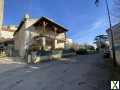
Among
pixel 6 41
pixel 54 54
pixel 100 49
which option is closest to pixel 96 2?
pixel 54 54

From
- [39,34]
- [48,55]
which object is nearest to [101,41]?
[39,34]

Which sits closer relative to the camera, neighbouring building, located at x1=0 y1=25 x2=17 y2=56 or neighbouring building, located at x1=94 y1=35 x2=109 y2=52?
neighbouring building, located at x1=0 y1=25 x2=17 y2=56

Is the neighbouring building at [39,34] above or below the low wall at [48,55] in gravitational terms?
above

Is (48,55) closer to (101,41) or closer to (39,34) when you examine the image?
(39,34)

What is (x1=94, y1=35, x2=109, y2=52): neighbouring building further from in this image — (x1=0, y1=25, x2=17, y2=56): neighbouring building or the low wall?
(x1=0, y1=25, x2=17, y2=56): neighbouring building

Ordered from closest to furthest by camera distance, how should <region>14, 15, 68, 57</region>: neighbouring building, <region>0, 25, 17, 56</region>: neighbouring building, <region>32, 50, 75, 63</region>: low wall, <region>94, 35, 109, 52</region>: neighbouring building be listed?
<region>32, 50, 75, 63</region>: low wall → <region>14, 15, 68, 57</region>: neighbouring building → <region>0, 25, 17, 56</region>: neighbouring building → <region>94, 35, 109, 52</region>: neighbouring building

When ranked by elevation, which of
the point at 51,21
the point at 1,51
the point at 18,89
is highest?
the point at 51,21

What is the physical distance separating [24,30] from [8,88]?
21529mm

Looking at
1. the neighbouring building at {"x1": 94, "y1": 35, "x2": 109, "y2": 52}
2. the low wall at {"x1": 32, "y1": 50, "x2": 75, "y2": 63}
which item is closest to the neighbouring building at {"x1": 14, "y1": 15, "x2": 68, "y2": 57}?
the low wall at {"x1": 32, "y1": 50, "x2": 75, "y2": 63}

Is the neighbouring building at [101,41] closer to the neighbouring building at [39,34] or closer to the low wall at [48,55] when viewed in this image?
the neighbouring building at [39,34]

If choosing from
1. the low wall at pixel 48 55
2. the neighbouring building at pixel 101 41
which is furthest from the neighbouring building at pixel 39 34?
the neighbouring building at pixel 101 41

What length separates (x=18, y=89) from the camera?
9352mm

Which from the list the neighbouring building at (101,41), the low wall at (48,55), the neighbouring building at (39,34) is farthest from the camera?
the neighbouring building at (101,41)

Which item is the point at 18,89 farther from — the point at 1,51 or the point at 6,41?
the point at 6,41
